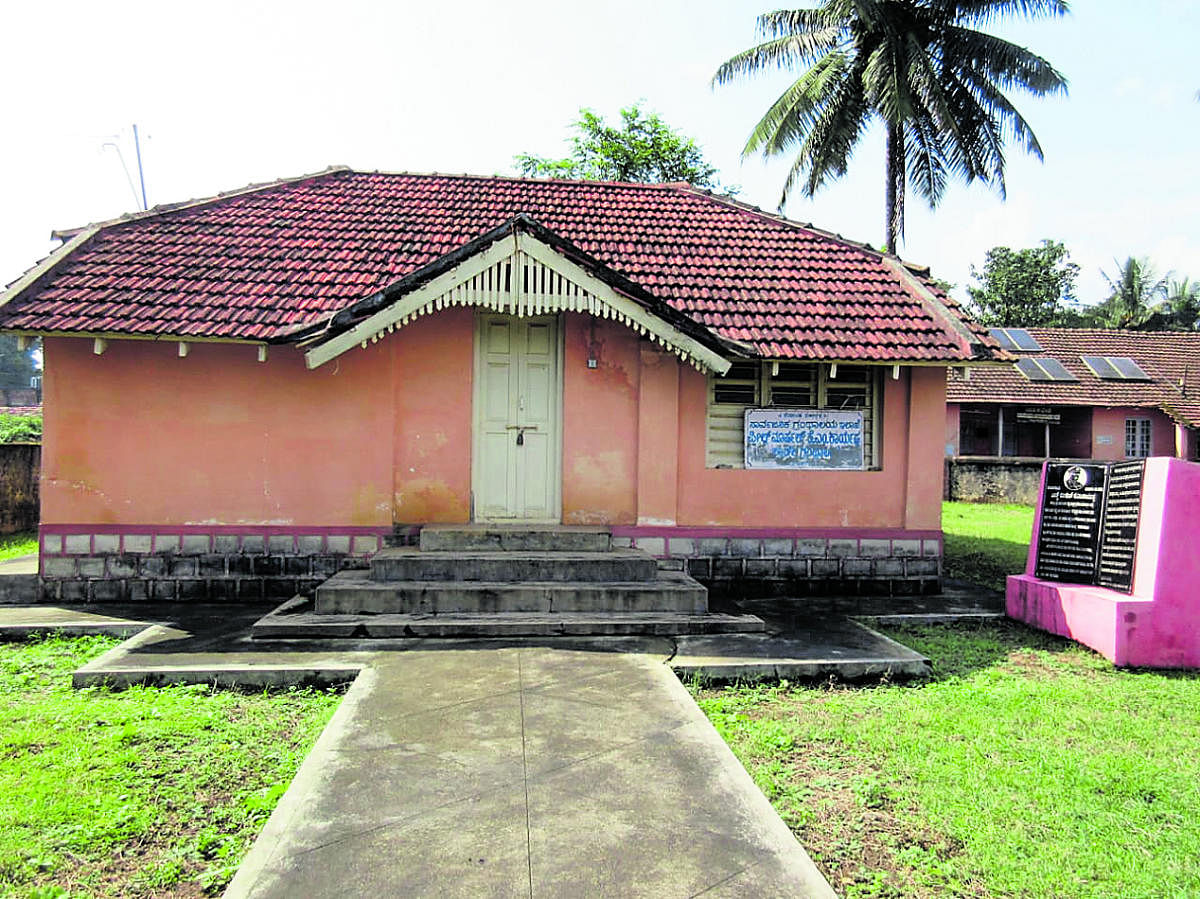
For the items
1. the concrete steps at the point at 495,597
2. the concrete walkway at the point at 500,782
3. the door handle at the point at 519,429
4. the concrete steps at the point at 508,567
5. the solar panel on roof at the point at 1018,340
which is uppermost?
the solar panel on roof at the point at 1018,340

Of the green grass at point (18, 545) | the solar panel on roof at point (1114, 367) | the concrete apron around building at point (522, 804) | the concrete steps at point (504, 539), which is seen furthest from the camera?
the solar panel on roof at point (1114, 367)

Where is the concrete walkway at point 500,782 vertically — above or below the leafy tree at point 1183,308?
below

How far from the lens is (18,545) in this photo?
41.1 ft

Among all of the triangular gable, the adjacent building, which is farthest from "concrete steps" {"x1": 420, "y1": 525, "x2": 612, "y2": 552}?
the adjacent building

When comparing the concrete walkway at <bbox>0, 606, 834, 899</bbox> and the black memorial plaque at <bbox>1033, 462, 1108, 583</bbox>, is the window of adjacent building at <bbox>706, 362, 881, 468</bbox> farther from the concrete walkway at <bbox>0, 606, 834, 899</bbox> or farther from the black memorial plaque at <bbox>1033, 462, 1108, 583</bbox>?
the concrete walkway at <bbox>0, 606, 834, 899</bbox>

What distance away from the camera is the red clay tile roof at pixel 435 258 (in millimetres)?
8281

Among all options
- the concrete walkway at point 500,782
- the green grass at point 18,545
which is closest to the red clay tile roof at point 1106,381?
the concrete walkway at point 500,782

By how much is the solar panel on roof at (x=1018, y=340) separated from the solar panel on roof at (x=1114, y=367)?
160 centimetres

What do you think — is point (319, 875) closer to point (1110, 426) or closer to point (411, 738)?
point (411, 738)

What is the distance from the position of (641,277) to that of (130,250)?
5720 mm

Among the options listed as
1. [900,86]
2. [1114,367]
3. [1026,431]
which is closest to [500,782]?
[900,86]

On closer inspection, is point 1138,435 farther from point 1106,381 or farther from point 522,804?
point 522,804

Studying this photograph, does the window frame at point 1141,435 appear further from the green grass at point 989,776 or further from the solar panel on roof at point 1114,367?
the green grass at point 989,776

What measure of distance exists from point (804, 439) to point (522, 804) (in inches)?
243
